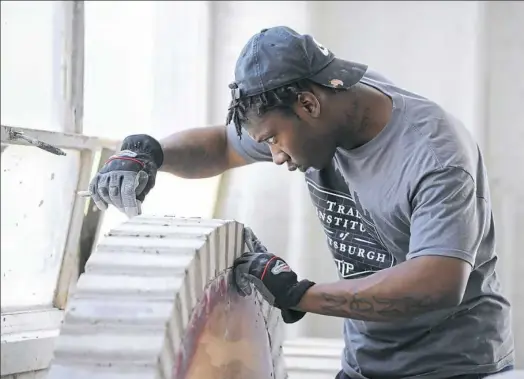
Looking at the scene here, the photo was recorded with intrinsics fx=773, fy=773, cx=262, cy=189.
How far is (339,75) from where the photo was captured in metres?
1.40

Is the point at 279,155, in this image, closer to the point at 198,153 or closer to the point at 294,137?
the point at 294,137

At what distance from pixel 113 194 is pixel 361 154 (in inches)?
18.5

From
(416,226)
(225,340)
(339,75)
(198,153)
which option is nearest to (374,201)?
(416,226)

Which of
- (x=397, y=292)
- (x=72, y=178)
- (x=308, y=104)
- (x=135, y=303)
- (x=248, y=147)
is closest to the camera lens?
(x=135, y=303)

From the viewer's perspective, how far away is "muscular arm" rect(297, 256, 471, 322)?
→ 1.26m

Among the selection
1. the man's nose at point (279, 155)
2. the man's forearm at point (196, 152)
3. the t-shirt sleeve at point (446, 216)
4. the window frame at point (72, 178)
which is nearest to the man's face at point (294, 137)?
the man's nose at point (279, 155)

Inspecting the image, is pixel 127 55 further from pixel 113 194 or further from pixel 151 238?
pixel 151 238

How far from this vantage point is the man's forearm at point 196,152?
67.5 inches

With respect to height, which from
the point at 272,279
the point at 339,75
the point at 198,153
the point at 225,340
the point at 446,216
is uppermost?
the point at 339,75

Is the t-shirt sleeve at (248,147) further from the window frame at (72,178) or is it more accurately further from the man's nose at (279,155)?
the window frame at (72,178)

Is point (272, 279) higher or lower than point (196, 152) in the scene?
lower

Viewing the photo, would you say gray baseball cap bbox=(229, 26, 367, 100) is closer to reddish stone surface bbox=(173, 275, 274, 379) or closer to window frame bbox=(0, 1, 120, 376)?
reddish stone surface bbox=(173, 275, 274, 379)

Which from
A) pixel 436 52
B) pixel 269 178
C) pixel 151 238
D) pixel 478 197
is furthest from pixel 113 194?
pixel 436 52

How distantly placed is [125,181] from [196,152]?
36cm
